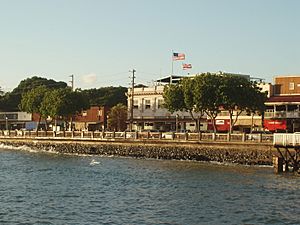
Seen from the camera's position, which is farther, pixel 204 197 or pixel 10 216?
pixel 204 197

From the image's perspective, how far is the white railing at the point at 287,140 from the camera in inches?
2053

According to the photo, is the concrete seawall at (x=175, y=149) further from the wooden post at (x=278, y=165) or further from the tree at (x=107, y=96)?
the tree at (x=107, y=96)

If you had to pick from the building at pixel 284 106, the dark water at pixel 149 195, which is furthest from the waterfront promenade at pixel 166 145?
the building at pixel 284 106

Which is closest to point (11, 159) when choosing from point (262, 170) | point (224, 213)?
point (262, 170)

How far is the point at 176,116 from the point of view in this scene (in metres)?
106

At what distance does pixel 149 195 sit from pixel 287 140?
18.5 meters

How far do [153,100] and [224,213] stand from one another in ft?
260

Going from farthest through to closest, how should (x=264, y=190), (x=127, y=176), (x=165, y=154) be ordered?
(x=165, y=154) → (x=127, y=176) → (x=264, y=190)

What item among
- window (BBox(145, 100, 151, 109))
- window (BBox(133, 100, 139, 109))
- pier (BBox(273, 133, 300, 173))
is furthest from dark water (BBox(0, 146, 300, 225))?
window (BBox(133, 100, 139, 109))

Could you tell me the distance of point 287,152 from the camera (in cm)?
5431

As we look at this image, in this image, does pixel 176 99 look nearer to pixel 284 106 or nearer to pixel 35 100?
pixel 284 106

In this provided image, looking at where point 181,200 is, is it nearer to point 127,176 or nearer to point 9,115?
point 127,176

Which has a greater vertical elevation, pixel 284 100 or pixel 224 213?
pixel 284 100

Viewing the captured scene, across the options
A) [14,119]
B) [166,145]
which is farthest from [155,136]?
[14,119]
